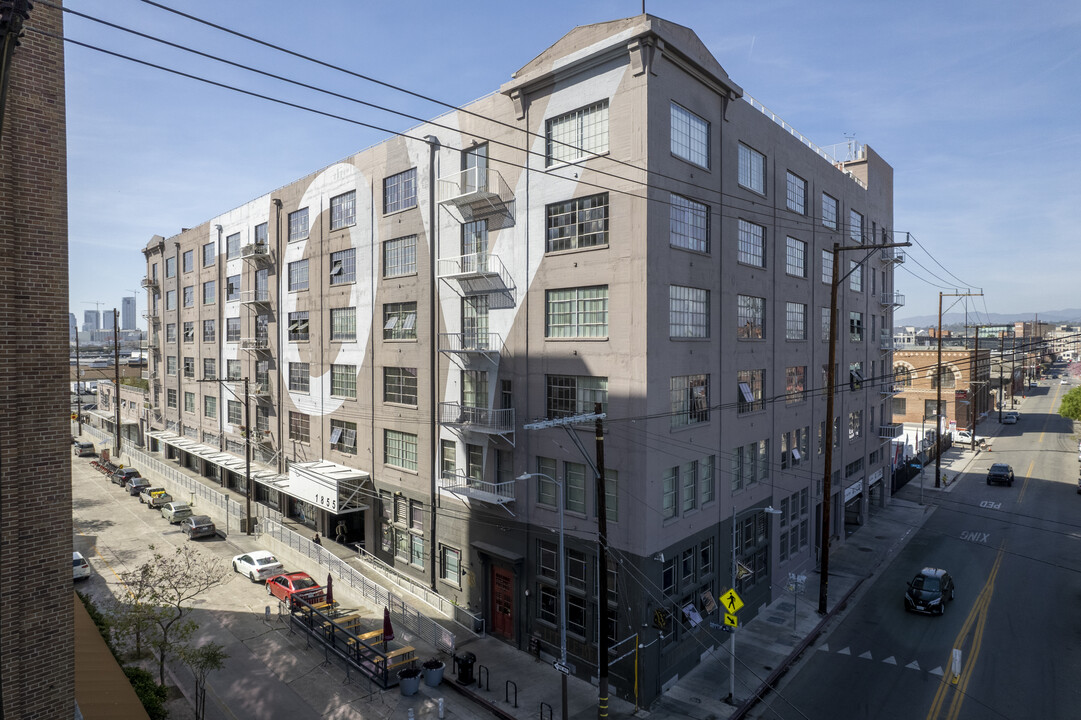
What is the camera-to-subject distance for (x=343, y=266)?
115ft

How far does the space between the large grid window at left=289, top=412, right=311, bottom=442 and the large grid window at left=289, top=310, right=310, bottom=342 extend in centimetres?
501

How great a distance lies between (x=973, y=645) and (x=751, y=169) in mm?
21965

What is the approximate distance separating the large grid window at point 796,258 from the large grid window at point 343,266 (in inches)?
935

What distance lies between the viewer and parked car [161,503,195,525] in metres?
41.2

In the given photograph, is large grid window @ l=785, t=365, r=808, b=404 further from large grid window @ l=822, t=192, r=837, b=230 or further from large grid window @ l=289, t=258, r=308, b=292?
large grid window @ l=289, t=258, r=308, b=292

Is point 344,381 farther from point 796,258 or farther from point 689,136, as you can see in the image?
point 796,258

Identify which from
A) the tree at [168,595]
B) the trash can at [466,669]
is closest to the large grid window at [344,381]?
the tree at [168,595]

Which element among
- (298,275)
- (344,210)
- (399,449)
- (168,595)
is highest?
(344,210)

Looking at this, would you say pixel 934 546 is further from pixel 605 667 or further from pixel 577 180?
pixel 577 180

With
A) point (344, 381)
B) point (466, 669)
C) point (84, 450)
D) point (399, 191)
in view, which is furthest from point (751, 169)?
point (84, 450)

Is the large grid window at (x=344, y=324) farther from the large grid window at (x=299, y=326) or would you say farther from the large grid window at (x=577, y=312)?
the large grid window at (x=577, y=312)

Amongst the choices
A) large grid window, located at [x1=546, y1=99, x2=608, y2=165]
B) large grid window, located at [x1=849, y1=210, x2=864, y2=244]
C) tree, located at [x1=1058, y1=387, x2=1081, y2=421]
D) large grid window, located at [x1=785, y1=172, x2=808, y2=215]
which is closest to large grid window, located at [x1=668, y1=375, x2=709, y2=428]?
large grid window, located at [x1=546, y1=99, x2=608, y2=165]

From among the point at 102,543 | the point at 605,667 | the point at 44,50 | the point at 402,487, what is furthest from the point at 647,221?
the point at 102,543

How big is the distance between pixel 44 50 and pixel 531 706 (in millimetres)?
21675
